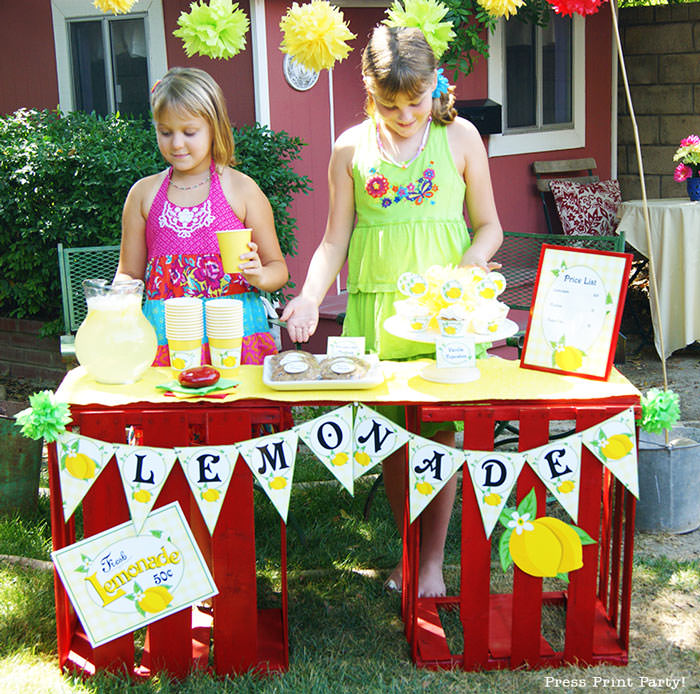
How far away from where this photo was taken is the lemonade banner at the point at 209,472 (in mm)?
2439

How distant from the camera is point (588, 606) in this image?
2574 millimetres

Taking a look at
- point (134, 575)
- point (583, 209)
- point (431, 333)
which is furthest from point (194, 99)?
point (583, 209)

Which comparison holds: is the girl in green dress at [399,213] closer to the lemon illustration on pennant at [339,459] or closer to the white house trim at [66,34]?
the lemon illustration on pennant at [339,459]

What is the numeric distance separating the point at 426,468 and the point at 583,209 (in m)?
5.18

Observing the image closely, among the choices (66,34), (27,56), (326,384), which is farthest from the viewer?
(27,56)

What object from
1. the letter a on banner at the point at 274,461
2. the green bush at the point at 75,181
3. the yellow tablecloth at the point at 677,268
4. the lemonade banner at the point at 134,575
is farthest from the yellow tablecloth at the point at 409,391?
the yellow tablecloth at the point at 677,268

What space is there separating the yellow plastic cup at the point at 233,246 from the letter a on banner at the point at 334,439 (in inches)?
19.9

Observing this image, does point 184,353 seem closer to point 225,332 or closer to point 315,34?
point 225,332

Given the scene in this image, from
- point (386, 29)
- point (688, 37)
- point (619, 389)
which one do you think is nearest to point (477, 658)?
point (619, 389)

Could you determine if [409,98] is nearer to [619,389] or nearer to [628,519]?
[619,389]

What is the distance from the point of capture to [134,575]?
2.48 m

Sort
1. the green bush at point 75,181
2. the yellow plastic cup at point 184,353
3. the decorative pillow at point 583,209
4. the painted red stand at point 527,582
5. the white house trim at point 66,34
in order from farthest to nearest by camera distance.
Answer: the decorative pillow at point 583,209 < the white house trim at point 66,34 < the green bush at point 75,181 < the yellow plastic cup at point 184,353 < the painted red stand at point 527,582

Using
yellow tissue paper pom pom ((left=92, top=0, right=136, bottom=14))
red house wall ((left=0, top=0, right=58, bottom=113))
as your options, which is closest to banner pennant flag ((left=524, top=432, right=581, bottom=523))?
yellow tissue paper pom pom ((left=92, top=0, right=136, bottom=14))

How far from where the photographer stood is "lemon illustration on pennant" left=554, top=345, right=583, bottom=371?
259 centimetres
